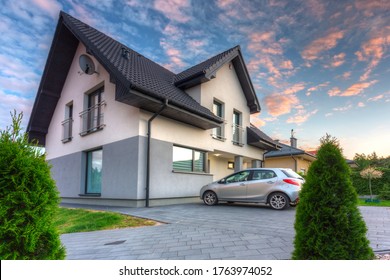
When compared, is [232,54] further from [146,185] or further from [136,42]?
[146,185]

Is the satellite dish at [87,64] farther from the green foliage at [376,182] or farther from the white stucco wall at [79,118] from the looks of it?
the green foliage at [376,182]

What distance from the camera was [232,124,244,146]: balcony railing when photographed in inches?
594

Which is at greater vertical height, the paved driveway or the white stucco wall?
the white stucco wall

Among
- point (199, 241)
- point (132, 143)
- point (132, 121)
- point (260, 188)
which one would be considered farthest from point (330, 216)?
point (132, 121)

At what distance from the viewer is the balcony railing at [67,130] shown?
13335 mm

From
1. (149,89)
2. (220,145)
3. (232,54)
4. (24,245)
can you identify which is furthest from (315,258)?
(232,54)

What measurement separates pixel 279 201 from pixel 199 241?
4953 millimetres

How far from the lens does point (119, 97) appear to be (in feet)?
27.7

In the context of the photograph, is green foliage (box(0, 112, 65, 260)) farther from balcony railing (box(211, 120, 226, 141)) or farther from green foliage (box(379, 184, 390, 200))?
green foliage (box(379, 184, 390, 200))

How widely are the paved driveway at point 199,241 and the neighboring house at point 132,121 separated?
3.97 metres

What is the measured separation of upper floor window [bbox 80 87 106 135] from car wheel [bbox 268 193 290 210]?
8123mm

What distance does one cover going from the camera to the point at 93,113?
11945mm

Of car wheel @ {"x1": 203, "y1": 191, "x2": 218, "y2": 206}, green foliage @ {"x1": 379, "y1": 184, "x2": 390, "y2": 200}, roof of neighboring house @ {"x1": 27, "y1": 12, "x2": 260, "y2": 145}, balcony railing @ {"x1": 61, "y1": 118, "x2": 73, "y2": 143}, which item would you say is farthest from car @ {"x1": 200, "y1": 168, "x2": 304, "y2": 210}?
green foliage @ {"x1": 379, "y1": 184, "x2": 390, "y2": 200}

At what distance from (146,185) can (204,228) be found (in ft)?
14.5
